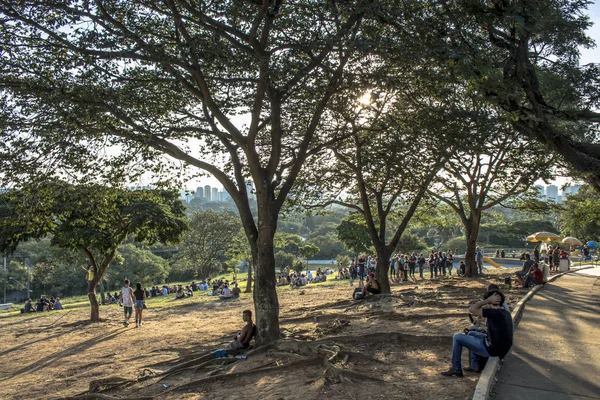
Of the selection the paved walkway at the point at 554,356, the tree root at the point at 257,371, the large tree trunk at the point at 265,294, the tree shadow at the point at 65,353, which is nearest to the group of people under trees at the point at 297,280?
the tree shadow at the point at 65,353

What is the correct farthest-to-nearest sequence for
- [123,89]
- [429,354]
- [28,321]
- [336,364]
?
[28,321], [123,89], [429,354], [336,364]

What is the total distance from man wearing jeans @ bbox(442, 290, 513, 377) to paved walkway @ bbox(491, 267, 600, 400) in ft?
1.32

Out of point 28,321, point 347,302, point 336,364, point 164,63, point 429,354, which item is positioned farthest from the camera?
point 28,321

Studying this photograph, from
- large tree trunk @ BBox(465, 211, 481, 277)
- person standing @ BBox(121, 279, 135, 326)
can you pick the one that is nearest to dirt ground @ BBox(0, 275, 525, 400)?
person standing @ BBox(121, 279, 135, 326)

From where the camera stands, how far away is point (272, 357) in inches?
330

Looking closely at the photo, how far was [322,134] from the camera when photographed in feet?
45.2

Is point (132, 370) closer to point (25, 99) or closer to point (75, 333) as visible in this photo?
point (25, 99)

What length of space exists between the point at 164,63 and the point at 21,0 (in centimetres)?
255

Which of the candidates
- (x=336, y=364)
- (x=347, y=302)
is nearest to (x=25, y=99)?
(x=336, y=364)

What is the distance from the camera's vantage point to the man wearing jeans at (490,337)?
6098 mm

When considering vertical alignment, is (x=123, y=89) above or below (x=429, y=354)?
above

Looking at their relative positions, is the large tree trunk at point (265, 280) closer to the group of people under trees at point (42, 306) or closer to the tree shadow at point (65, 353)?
the tree shadow at point (65, 353)

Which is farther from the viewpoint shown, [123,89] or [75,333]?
[75,333]

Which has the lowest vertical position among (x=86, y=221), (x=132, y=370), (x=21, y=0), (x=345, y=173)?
(x=132, y=370)
